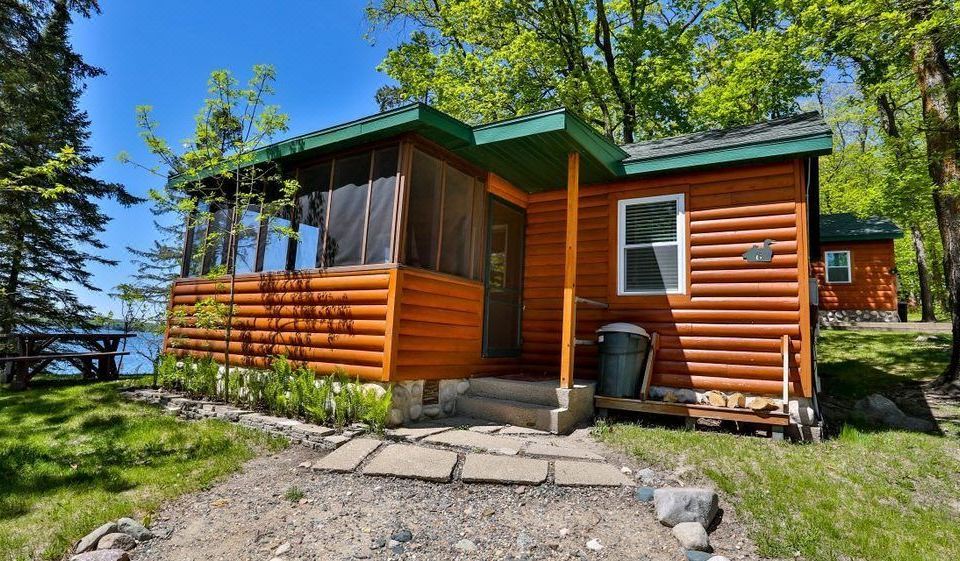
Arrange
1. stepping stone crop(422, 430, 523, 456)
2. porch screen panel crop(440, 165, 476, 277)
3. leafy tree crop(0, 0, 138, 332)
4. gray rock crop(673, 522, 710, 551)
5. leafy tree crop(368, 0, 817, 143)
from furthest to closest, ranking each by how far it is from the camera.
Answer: leafy tree crop(368, 0, 817, 143)
leafy tree crop(0, 0, 138, 332)
porch screen panel crop(440, 165, 476, 277)
stepping stone crop(422, 430, 523, 456)
gray rock crop(673, 522, 710, 551)

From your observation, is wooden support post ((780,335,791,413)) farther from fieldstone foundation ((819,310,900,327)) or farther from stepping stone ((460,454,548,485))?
fieldstone foundation ((819,310,900,327))

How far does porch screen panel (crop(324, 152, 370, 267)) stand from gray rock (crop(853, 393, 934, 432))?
668 centimetres

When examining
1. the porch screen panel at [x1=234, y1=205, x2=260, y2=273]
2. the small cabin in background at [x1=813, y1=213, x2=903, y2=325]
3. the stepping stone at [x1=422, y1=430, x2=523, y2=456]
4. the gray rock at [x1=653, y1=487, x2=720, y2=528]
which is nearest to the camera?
the gray rock at [x1=653, y1=487, x2=720, y2=528]

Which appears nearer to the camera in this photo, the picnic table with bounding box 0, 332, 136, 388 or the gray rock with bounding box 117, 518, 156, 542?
the gray rock with bounding box 117, 518, 156, 542

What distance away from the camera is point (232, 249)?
6.94m

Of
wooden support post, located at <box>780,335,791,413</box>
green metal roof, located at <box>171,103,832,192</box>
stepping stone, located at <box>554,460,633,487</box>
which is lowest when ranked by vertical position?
stepping stone, located at <box>554,460,633,487</box>

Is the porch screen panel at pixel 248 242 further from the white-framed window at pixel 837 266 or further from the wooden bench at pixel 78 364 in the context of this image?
the white-framed window at pixel 837 266

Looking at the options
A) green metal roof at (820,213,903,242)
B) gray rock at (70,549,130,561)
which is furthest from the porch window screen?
green metal roof at (820,213,903,242)

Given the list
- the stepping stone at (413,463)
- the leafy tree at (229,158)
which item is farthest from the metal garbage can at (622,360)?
the leafy tree at (229,158)

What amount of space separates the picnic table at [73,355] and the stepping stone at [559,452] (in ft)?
26.7

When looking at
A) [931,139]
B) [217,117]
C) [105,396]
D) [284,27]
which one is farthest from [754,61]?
[105,396]

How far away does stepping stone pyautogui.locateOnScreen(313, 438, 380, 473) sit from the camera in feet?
12.2

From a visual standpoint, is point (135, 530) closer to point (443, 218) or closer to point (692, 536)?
point (692, 536)

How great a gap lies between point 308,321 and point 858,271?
1845 centimetres
